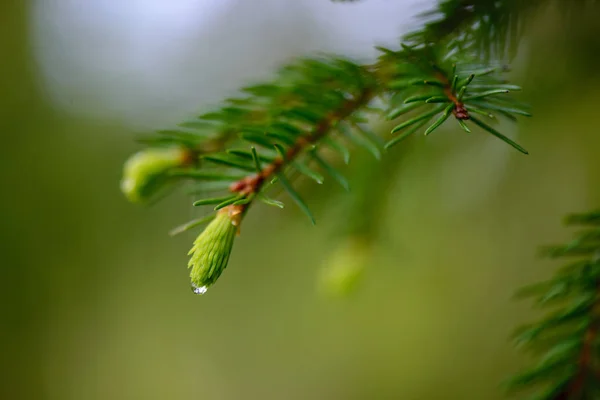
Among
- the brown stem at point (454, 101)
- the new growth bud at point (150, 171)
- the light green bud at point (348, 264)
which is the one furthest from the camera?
the light green bud at point (348, 264)

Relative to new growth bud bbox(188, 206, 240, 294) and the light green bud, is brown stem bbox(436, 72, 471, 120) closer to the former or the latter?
new growth bud bbox(188, 206, 240, 294)

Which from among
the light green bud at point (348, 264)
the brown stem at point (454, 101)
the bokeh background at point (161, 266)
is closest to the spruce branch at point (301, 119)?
the brown stem at point (454, 101)

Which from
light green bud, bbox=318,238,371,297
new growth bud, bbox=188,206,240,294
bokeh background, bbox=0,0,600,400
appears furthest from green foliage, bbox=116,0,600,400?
bokeh background, bbox=0,0,600,400

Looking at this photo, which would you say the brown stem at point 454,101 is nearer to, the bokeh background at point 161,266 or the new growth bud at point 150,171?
the new growth bud at point 150,171

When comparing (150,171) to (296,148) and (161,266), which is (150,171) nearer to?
(296,148)

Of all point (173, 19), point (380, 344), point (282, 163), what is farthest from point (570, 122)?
point (173, 19)

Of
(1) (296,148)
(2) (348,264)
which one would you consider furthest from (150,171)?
(2) (348,264)
